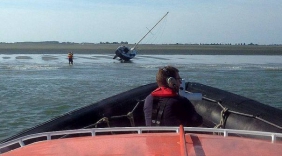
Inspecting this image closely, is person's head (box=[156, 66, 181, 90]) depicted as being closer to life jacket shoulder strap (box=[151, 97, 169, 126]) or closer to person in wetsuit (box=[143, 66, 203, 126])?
person in wetsuit (box=[143, 66, 203, 126])

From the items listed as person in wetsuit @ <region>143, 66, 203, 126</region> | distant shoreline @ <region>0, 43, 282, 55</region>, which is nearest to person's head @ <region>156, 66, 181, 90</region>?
person in wetsuit @ <region>143, 66, 203, 126</region>

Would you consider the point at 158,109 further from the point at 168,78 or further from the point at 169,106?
the point at 168,78

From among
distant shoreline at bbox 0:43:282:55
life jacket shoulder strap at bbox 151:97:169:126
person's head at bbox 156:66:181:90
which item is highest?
person's head at bbox 156:66:181:90

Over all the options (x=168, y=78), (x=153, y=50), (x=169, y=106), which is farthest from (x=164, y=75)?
(x=153, y=50)

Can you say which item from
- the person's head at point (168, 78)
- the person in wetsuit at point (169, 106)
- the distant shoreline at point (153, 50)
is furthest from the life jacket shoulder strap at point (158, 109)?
the distant shoreline at point (153, 50)

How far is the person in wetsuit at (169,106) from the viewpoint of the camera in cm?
385

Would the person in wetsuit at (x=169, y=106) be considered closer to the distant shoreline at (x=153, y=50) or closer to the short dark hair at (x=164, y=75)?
the short dark hair at (x=164, y=75)

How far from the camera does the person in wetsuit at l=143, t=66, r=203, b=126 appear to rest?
3.85m

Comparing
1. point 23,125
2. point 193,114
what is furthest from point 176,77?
point 23,125

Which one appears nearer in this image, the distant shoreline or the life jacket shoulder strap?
the life jacket shoulder strap

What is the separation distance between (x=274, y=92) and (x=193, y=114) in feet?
41.7

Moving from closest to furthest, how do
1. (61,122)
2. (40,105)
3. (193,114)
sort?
(193,114), (61,122), (40,105)

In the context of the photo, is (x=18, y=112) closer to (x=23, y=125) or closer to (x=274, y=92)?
(x=23, y=125)

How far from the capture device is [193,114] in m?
3.89
